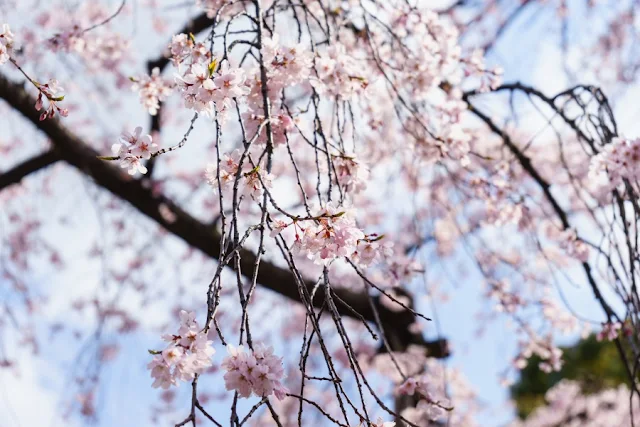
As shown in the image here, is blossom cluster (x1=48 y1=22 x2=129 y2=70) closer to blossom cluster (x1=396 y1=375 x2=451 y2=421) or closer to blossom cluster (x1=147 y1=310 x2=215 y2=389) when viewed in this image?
blossom cluster (x1=147 y1=310 x2=215 y2=389)

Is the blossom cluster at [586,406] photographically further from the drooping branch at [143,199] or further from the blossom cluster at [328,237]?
the blossom cluster at [328,237]

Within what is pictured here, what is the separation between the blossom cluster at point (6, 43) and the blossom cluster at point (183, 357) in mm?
884

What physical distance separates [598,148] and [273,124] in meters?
1.18

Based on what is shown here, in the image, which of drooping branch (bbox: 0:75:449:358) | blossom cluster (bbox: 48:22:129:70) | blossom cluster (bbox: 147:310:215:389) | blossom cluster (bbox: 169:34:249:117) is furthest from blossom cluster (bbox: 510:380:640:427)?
blossom cluster (bbox: 147:310:215:389)

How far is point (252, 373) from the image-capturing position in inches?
40.5

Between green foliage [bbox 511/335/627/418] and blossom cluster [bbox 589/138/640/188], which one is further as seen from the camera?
green foliage [bbox 511/335/627/418]

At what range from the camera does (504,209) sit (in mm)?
2523

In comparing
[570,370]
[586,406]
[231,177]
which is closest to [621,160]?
[231,177]

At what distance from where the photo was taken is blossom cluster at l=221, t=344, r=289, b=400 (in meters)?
1.03

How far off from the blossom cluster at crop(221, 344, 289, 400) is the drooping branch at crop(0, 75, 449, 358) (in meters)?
2.33

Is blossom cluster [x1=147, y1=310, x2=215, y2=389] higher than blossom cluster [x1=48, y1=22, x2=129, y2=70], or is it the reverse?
blossom cluster [x1=48, y1=22, x2=129, y2=70]

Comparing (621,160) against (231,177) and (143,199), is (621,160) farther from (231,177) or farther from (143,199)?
(143,199)

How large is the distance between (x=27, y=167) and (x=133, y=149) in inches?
110

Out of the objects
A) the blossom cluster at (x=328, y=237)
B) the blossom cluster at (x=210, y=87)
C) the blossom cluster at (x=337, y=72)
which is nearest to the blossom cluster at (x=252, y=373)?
the blossom cluster at (x=328, y=237)
